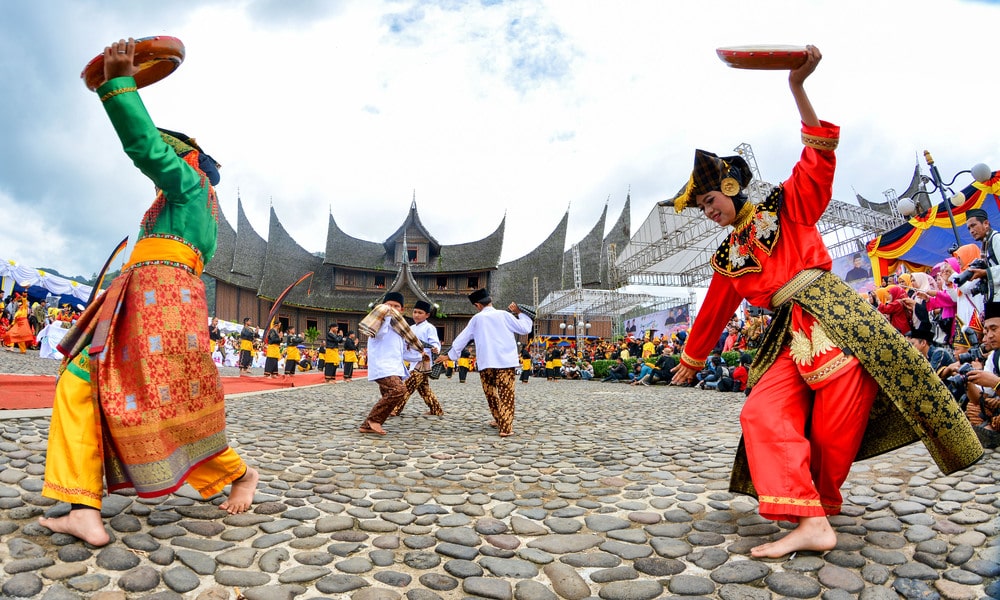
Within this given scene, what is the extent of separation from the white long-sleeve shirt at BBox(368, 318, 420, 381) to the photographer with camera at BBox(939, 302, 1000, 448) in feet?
14.7

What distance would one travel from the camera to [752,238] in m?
2.33

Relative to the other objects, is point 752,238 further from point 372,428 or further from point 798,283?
point 372,428

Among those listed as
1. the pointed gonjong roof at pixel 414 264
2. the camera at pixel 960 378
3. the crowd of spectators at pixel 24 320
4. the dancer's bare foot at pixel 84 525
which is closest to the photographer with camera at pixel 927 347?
the camera at pixel 960 378

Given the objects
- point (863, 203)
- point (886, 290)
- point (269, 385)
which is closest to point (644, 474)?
point (886, 290)

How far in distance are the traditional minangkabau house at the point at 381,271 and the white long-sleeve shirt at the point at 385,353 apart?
23.2 m

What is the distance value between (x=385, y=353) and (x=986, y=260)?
18.2ft

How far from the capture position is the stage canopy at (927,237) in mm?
10727

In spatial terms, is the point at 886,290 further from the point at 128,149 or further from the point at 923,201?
the point at 923,201

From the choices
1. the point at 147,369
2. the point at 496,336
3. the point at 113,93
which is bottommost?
the point at 147,369

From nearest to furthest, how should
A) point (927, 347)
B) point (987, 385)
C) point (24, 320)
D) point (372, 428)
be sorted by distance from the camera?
point (987, 385), point (372, 428), point (927, 347), point (24, 320)

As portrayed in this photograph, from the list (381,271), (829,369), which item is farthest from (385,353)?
(381,271)

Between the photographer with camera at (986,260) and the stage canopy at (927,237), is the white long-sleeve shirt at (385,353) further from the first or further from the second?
the stage canopy at (927,237)

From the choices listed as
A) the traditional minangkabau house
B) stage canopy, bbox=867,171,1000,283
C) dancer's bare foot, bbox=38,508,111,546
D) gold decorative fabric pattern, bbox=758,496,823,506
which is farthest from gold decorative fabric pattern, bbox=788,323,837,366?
the traditional minangkabau house

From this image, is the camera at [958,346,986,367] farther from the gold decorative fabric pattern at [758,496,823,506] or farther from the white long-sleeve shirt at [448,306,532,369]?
the gold decorative fabric pattern at [758,496,823,506]
